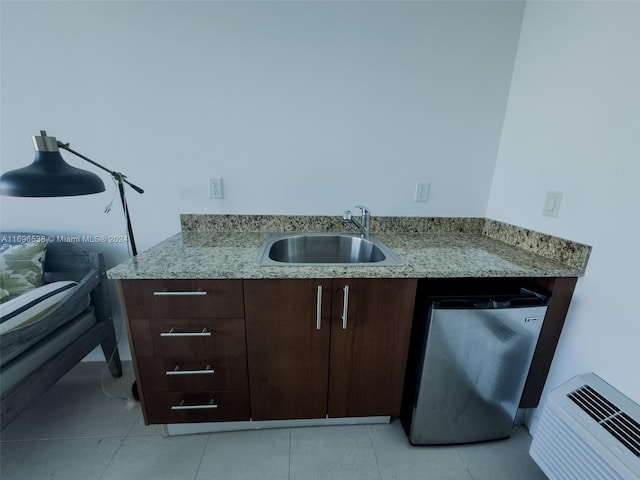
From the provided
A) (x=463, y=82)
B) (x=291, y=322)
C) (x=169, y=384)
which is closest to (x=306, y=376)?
(x=291, y=322)

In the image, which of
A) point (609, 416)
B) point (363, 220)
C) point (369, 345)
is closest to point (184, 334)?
point (369, 345)

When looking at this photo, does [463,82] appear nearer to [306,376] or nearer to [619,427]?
[619,427]

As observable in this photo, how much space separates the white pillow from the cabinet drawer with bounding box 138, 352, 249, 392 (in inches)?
20.8

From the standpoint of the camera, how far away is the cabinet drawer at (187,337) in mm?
1071

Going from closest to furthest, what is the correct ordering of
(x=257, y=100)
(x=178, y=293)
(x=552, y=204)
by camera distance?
1. (x=178, y=293)
2. (x=552, y=204)
3. (x=257, y=100)

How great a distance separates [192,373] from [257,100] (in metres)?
1.37

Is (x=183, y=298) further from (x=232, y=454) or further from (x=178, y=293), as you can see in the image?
(x=232, y=454)

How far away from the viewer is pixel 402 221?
163 centimetres

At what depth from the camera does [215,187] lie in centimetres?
151

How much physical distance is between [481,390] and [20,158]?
8.49 feet

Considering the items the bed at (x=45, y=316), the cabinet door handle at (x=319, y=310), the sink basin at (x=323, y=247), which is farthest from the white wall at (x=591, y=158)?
the bed at (x=45, y=316)

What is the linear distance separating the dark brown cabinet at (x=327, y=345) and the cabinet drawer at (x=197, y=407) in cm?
7

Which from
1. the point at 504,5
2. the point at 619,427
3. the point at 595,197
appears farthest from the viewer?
the point at 504,5

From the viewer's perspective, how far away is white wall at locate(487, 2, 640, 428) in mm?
948
